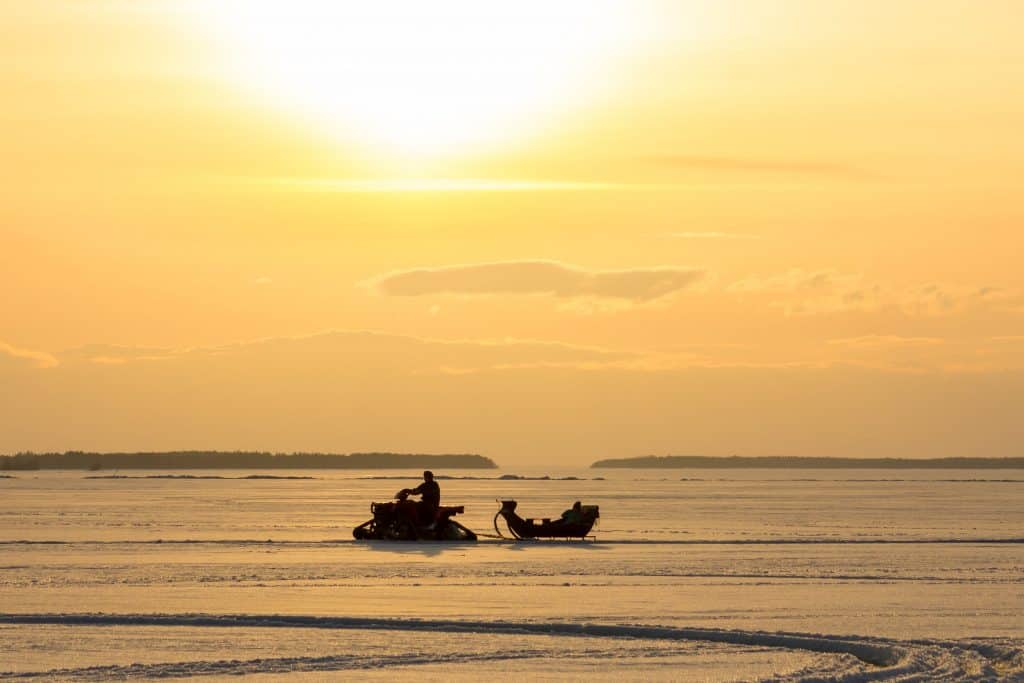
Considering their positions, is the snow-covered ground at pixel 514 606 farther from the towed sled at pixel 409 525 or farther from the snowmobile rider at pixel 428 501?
the snowmobile rider at pixel 428 501

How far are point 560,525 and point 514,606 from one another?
2218 centimetres

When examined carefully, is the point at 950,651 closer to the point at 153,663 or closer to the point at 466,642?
the point at 466,642

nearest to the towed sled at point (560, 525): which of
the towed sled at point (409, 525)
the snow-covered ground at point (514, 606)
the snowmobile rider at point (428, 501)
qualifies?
the snow-covered ground at point (514, 606)

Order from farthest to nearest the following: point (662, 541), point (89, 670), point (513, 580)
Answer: point (662, 541) < point (513, 580) < point (89, 670)

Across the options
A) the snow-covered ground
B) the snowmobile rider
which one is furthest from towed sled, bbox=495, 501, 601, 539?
the snowmobile rider

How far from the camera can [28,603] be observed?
88.9 ft

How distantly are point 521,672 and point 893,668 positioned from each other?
4.88 m

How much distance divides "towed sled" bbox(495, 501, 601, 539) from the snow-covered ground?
3.37ft

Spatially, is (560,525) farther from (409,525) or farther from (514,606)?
(514,606)

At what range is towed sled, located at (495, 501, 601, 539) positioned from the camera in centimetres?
4866

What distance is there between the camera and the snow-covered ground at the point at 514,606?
20.8 m

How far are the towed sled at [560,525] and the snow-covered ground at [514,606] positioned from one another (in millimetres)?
1027

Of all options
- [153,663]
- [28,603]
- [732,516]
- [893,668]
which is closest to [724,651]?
[893,668]

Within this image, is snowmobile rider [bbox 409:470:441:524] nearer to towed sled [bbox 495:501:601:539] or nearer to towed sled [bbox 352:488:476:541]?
towed sled [bbox 352:488:476:541]
